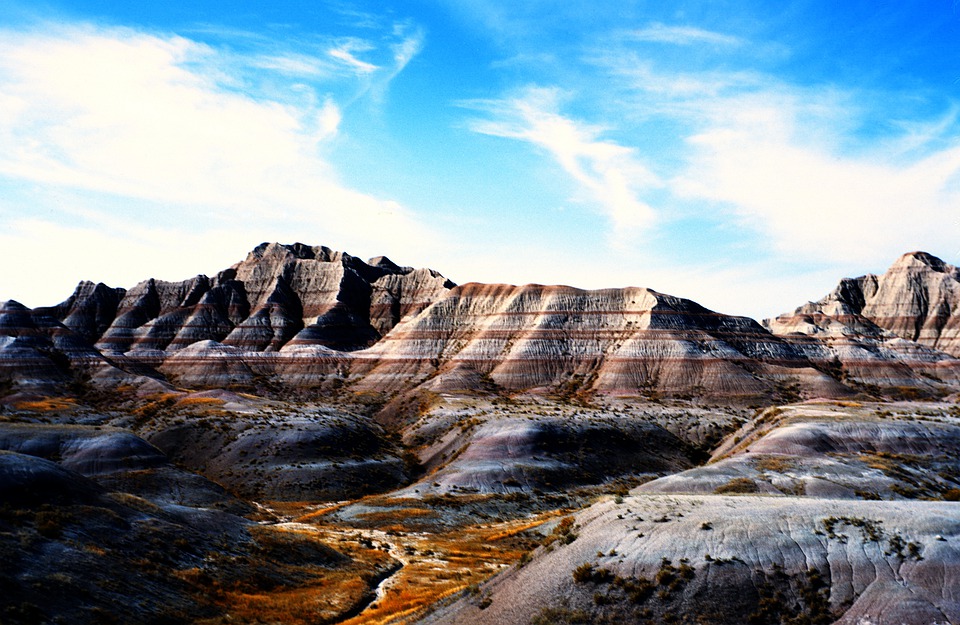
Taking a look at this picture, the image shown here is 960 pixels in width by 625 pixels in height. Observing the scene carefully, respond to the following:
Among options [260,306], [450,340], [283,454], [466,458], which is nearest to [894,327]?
[450,340]

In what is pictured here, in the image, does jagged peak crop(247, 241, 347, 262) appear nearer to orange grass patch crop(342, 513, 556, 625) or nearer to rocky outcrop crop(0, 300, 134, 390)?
rocky outcrop crop(0, 300, 134, 390)

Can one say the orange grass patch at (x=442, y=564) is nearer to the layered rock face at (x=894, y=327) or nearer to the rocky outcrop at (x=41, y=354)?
the rocky outcrop at (x=41, y=354)

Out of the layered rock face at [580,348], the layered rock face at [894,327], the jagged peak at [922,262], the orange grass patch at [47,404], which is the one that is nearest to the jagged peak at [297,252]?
the layered rock face at [580,348]

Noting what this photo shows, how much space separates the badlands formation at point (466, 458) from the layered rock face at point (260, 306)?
817mm

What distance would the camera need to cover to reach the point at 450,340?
430ft

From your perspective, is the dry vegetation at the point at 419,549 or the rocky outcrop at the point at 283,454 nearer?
the dry vegetation at the point at 419,549

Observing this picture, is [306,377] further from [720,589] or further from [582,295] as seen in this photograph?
[720,589]

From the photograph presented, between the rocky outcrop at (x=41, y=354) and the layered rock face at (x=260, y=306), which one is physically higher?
the layered rock face at (x=260, y=306)

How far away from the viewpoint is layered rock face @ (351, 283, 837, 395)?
109 meters

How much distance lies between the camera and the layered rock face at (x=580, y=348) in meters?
109

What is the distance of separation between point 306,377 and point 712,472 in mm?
93483

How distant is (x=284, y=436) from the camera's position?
232 ft

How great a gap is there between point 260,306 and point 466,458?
365 ft

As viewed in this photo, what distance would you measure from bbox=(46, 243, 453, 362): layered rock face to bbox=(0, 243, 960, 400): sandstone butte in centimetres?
44
